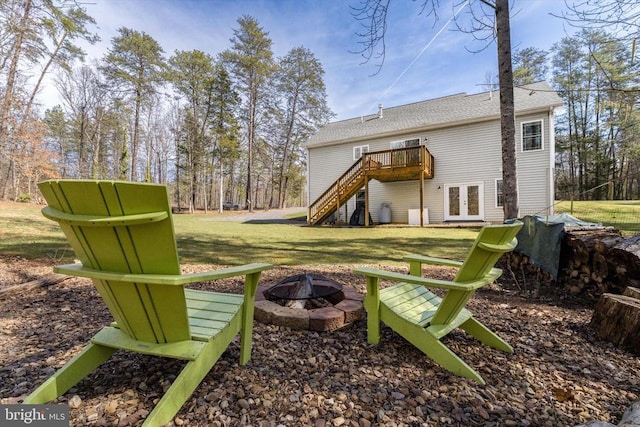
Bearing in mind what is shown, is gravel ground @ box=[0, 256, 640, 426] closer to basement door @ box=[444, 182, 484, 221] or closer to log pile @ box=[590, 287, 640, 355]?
log pile @ box=[590, 287, 640, 355]

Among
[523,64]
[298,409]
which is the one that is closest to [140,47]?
[298,409]

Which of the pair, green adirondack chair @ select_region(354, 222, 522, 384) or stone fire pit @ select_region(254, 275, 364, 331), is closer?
green adirondack chair @ select_region(354, 222, 522, 384)

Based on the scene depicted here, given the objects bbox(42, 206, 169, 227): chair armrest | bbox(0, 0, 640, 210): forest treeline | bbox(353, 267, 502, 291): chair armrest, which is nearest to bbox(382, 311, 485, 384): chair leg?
bbox(353, 267, 502, 291): chair armrest

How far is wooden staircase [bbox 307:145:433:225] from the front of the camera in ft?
40.3

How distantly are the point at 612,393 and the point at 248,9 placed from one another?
2333 cm

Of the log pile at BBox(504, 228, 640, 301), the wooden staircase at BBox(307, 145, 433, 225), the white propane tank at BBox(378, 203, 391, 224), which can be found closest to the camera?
the log pile at BBox(504, 228, 640, 301)

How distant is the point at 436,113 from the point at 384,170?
14.8 ft

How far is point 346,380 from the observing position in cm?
171

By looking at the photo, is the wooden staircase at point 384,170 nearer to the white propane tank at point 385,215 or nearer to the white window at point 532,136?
the white propane tank at point 385,215

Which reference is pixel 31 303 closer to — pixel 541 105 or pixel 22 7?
pixel 22 7

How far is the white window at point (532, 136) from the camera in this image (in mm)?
11453

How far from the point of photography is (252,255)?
602 cm

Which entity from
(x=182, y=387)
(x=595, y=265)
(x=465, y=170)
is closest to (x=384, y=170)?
(x=465, y=170)

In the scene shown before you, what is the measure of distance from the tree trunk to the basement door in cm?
844
